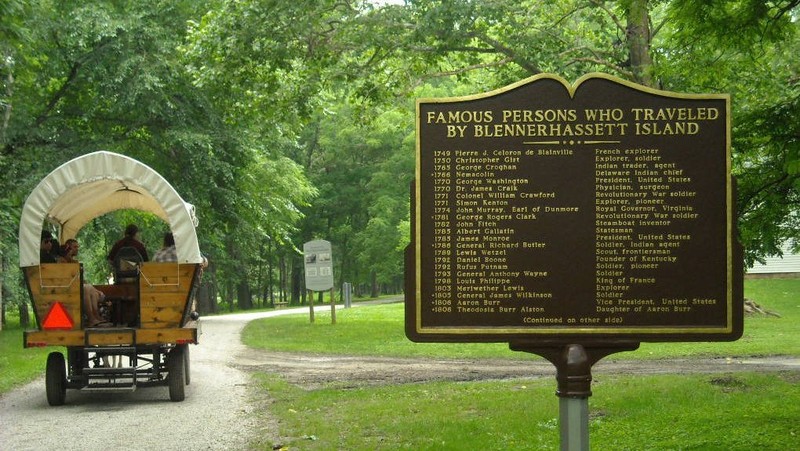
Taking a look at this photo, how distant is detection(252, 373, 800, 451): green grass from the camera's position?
32.7 feet

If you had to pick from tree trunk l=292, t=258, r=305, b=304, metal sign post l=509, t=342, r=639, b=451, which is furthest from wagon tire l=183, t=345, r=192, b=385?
tree trunk l=292, t=258, r=305, b=304

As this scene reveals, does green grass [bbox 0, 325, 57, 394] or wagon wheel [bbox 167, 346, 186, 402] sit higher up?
wagon wheel [bbox 167, 346, 186, 402]

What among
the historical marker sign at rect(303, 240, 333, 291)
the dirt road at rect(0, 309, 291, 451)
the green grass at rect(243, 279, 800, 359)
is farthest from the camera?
the historical marker sign at rect(303, 240, 333, 291)

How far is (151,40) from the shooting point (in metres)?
27.4

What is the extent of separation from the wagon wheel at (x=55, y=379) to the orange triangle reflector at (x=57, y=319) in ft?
1.41

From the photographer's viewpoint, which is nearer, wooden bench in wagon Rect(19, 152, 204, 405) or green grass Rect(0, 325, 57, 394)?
wooden bench in wagon Rect(19, 152, 204, 405)

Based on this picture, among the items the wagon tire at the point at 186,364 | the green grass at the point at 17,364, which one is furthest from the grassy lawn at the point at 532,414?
the green grass at the point at 17,364

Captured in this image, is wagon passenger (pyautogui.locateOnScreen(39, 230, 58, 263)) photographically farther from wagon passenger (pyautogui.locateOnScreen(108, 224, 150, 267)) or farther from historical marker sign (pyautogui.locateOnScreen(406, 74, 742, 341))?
historical marker sign (pyautogui.locateOnScreen(406, 74, 742, 341))

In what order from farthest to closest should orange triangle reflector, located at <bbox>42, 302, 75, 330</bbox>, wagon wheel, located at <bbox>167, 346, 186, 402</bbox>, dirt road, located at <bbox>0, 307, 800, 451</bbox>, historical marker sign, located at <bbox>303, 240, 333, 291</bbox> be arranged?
1. historical marker sign, located at <bbox>303, 240, 333, 291</bbox>
2. wagon wheel, located at <bbox>167, 346, 186, 402</bbox>
3. orange triangle reflector, located at <bbox>42, 302, 75, 330</bbox>
4. dirt road, located at <bbox>0, 307, 800, 451</bbox>

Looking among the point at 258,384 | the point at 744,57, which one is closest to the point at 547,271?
the point at 744,57

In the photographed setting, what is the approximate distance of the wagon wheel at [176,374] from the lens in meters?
14.1

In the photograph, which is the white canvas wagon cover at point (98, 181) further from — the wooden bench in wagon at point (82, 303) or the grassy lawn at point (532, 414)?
the grassy lawn at point (532, 414)

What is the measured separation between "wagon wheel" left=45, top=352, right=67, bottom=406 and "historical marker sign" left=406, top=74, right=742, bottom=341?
8.25 m

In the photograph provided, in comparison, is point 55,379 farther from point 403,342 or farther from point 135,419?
point 403,342
